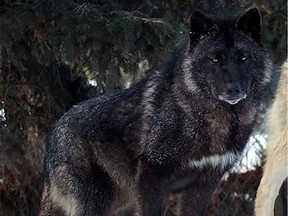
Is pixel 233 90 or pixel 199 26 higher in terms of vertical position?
pixel 199 26

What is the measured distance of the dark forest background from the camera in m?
6.34

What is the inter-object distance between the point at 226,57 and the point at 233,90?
305 mm

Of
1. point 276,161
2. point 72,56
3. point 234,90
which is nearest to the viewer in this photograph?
point 234,90

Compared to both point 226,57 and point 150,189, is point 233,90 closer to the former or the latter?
point 226,57

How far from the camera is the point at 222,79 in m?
4.86

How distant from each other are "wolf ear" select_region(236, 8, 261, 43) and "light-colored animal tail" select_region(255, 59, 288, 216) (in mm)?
901

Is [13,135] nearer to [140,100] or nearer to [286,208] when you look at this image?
[140,100]

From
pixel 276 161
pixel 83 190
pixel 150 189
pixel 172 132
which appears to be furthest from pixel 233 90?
pixel 83 190

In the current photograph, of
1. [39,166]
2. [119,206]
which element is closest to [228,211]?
[39,166]

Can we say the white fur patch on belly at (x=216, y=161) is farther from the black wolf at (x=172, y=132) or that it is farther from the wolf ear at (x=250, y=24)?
the wolf ear at (x=250, y=24)

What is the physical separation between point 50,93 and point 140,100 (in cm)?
245

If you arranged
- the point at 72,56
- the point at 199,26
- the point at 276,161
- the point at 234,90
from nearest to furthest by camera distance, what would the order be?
the point at 234,90 < the point at 199,26 < the point at 276,161 < the point at 72,56

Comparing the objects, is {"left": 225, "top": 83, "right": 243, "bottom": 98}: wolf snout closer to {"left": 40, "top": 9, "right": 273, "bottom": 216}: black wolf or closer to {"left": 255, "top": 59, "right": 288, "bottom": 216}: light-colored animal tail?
{"left": 40, "top": 9, "right": 273, "bottom": 216}: black wolf

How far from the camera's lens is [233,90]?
4.79m
